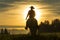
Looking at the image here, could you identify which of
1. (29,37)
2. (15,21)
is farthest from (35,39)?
(15,21)

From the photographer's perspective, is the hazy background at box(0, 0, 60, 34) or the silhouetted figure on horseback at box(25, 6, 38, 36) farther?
the hazy background at box(0, 0, 60, 34)

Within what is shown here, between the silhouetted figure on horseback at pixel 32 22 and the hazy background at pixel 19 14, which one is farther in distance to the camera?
the hazy background at pixel 19 14

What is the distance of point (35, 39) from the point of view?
66.9 feet

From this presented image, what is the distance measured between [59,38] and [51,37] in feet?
1.63

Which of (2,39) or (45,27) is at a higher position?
(2,39)

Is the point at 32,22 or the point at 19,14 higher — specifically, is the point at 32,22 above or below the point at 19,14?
above

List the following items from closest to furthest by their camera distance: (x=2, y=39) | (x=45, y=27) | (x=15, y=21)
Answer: (x=2, y=39) → (x=45, y=27) → (x=15, y=21)

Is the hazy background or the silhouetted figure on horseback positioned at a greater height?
the silhouetted figure on horseback

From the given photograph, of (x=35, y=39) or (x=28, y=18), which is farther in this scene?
(x=28, y=18)

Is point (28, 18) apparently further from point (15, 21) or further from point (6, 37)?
point (15, 21)

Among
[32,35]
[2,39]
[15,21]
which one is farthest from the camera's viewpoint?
[15,21]

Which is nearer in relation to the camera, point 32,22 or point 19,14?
point 32,22

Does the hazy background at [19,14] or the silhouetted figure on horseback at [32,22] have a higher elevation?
the silhouetted figure on horseback at [32,22]

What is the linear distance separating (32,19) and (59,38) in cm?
242
